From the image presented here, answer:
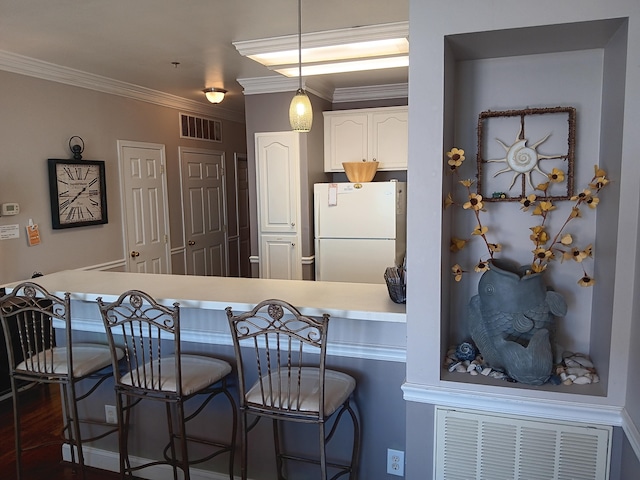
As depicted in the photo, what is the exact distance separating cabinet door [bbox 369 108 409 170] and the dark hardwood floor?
3.40m

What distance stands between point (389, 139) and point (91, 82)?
107 inches

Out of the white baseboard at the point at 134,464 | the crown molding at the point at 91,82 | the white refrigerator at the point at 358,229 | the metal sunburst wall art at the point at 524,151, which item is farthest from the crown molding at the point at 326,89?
the white baseboard at the point at 134,464

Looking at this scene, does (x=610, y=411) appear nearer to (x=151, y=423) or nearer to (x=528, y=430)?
(x=528, y=430)

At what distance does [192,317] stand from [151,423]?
2.13 feet

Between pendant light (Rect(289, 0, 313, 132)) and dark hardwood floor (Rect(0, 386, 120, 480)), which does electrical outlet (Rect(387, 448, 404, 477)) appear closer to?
dark hardwood floor (Rect(0, 386, 120, 480))

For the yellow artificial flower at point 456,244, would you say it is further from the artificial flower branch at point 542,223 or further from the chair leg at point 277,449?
the chair leg at point 277,449

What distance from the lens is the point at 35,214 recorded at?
3705 millimetres

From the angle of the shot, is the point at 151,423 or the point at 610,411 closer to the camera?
the point at 610,411

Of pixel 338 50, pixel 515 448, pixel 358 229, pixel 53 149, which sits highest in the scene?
pixel 338 50

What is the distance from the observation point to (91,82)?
417cm

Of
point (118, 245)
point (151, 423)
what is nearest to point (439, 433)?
point (151, 423)

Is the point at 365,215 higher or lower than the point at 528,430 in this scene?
higher

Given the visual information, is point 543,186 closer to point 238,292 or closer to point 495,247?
point 495,247

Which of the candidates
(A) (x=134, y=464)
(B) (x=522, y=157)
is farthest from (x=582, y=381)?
(A) (x=134, y=464)
